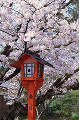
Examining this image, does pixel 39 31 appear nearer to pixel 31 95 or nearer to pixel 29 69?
pixel 29 69

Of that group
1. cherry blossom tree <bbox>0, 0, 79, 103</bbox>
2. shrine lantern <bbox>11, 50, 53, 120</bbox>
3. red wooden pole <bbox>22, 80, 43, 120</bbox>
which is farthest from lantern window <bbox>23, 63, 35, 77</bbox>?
cherry blossom tree <bbox>0, 0, 79, 103</bbox>

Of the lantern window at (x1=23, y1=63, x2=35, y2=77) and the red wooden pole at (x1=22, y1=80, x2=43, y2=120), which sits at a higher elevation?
the lantern window at (x1=23, y1=63, x2=35, y2=77)

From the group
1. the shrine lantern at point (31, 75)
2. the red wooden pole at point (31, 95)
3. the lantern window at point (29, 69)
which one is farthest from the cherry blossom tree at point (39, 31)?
the red wooden pole at point (31, 95)

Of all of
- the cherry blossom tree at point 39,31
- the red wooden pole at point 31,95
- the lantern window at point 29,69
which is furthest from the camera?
the cherry blossom tree at point 39,31

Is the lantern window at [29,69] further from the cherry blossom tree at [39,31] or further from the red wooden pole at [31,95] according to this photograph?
the cherry blossom tree at [39,31]

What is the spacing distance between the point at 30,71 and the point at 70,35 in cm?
168

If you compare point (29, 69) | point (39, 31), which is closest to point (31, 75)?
point (29, 69)

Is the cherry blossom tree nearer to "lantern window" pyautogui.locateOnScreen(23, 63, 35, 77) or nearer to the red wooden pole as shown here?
"lantern window" pyautogui.locateOnScreen(23, 63, 35, 77)

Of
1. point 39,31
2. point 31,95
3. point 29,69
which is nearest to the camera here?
point 31,95

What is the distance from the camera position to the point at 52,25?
17.3 feet

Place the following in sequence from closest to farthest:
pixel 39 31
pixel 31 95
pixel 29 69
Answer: pixel 31 95 → pixel 29 69 → pixel 39 31

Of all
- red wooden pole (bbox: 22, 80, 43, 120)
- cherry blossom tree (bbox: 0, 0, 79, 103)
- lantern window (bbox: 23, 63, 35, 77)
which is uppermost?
cherry blossom tree (bbox: 0, 0, 79, 103)

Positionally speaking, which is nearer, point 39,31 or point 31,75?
point 31,75

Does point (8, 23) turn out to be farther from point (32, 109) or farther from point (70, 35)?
point (32, 109)
